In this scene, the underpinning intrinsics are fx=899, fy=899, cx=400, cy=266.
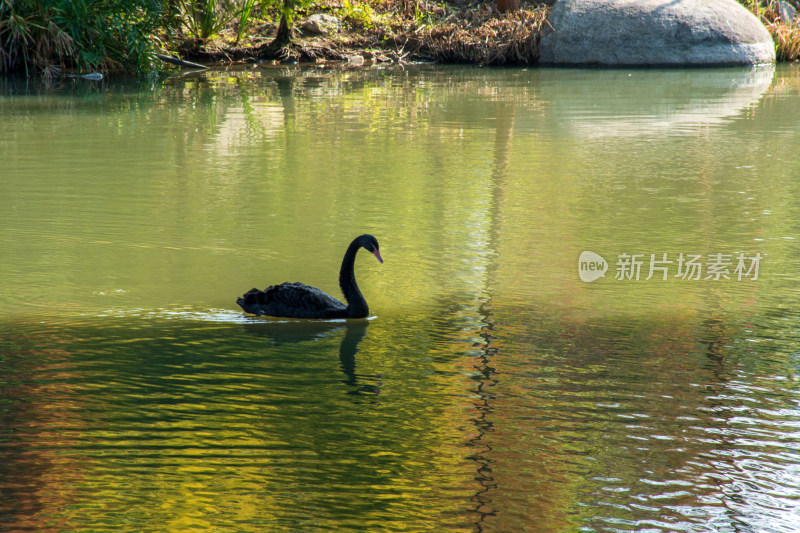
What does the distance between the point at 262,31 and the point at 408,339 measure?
78.4 feet

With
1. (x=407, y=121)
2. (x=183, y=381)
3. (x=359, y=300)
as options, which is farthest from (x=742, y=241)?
(x=407, y=121)

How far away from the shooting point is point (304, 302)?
5.45 meters

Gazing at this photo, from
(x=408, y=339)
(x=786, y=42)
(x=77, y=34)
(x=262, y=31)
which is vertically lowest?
(x=408, y=339)

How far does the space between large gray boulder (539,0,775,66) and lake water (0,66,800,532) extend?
12294 millimetres

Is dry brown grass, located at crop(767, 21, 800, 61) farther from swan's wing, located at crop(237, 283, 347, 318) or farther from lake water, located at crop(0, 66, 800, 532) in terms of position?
swan's wing, located at crop(237, 283, 347, 318)

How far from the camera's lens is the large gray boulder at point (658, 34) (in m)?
22.6

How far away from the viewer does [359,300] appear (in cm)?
548

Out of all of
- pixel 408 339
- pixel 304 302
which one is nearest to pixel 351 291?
pixel 304 302

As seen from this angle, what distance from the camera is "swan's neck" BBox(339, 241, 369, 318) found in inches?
215

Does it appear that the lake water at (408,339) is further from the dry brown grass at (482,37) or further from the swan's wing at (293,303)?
the dry brown grass at (482,37)

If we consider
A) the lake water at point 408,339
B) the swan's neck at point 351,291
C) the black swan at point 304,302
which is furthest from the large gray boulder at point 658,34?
the black swan at point 304,302

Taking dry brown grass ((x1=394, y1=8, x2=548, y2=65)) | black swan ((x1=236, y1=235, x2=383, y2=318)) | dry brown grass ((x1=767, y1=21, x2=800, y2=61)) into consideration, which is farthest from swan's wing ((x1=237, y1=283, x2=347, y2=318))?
dry brown grass ((x1=767, y1=21, x2=800, y2=61))

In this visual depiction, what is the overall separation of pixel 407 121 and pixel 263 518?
10.5 metres

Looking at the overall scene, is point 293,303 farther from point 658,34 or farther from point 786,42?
point 786,42
